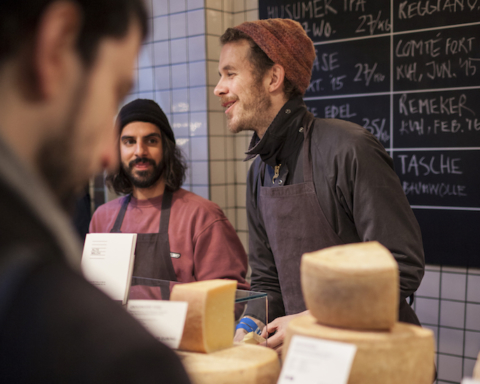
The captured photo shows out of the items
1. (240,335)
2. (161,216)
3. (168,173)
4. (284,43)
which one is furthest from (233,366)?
(168,173)

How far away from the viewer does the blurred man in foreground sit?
38cm

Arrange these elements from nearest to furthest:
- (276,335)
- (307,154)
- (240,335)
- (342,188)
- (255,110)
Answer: (240,335) → (276,335) → (342,188) → (307,154) → (255,110)

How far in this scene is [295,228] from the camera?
180 cm

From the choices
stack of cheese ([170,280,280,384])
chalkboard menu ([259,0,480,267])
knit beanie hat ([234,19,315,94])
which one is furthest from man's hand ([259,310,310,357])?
chalkboard menu ([259,0,480,267])

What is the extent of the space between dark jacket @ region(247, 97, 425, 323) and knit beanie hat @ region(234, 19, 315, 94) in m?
0.12

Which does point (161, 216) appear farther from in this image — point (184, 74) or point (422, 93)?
point (422, 93)

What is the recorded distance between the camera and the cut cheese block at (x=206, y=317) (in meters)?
0.88

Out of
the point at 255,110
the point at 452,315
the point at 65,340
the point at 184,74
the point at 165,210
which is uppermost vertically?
the point at 184,74

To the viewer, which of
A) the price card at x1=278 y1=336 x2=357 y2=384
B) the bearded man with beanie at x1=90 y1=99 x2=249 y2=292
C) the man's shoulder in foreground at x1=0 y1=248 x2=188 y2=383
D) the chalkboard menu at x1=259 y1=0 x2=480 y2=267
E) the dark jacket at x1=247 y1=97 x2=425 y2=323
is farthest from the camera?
the chalkboard menu at x1=259 y1=0 x2=480 y2=267

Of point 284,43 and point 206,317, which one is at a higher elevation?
point 284,43

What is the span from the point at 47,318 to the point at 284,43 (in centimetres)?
167

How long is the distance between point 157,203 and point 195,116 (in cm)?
119

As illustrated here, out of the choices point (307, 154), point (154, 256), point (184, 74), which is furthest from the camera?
point (184, 74)

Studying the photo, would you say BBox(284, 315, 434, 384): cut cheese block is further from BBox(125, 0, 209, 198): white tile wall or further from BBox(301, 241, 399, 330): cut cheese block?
BBox(125, 0, 209, 198): white tile wall
